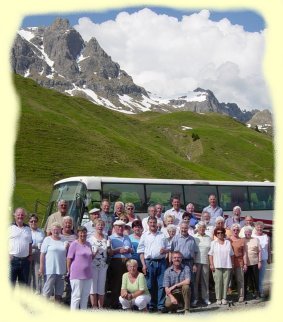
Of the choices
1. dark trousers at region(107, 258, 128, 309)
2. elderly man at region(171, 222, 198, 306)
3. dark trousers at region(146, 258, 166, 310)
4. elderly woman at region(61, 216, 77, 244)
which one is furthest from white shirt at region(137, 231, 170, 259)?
elderly woman at region(61, 216, 77, 244)

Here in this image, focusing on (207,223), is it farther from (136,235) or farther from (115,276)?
(115,276)

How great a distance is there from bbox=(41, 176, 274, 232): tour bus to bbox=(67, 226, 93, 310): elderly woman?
312 inches

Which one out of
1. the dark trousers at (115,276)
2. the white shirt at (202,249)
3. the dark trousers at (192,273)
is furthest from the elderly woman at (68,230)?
the white shirt at (202,249)

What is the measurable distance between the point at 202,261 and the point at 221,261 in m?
0.53

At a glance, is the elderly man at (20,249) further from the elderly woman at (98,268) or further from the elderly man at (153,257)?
the elderly man at (153,257)

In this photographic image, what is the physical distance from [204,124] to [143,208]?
450 ft

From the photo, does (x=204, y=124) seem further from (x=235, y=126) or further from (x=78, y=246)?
(x=78, y=246)

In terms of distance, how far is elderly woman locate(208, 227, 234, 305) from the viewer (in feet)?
42.3

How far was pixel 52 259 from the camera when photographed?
11.3 m

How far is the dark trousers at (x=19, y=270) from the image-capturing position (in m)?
12.0

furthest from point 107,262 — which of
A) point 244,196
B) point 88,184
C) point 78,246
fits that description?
point 244,196

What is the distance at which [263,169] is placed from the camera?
111375 mm

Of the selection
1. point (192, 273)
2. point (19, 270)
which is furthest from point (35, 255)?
point (192, 273)

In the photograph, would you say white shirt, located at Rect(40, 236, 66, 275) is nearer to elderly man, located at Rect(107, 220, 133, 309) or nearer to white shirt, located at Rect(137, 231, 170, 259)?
elderly man, located at Rect(107, 220, 133, 309)
